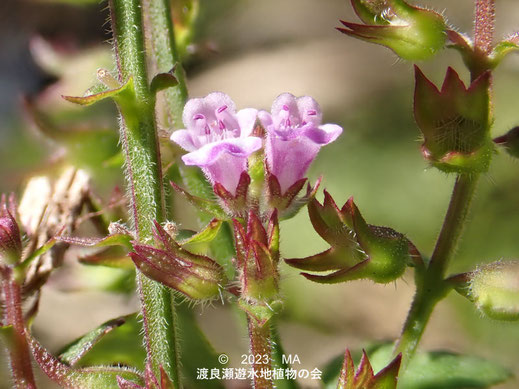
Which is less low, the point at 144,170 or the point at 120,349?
the point at 144,170

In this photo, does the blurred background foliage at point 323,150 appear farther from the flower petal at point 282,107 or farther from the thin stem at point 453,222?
the thin stem at point 453,222

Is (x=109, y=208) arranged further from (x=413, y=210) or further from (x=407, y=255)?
(x=413, y=210)

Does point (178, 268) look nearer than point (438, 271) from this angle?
Yes

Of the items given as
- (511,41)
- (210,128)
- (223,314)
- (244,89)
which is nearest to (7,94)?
(244,89)

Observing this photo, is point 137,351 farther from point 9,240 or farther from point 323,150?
point 323,150

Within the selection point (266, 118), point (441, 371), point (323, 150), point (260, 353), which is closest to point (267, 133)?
point (266, 118)

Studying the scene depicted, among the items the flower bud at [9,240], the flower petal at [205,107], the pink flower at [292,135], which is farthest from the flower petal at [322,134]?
the flower bud at [9,240]
